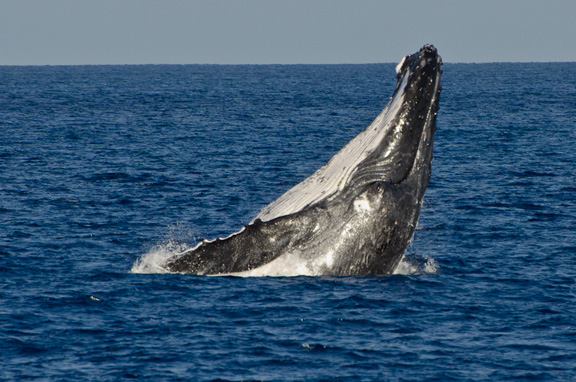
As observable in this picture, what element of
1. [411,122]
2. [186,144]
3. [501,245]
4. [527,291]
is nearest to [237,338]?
[411,122]

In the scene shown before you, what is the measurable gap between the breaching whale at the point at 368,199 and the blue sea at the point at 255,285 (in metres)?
1.07

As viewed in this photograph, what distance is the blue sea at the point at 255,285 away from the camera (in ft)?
49.6

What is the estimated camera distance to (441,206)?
31641 mm

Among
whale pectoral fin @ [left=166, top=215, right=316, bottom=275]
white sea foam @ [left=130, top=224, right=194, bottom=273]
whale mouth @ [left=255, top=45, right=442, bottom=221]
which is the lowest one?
white sea foam @ [left=130, top=224, right=194, bottom=273]

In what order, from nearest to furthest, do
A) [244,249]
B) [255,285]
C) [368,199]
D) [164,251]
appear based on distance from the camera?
[368,199]
[244,249]
[255,285]
[164,251]

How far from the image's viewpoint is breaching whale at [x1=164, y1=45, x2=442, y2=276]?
15.6 m

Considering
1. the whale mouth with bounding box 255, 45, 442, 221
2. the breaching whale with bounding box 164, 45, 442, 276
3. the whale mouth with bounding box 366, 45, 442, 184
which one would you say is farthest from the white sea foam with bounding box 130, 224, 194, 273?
the whale mouth with bounding box 366, 45, 442, 184

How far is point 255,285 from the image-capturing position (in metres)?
17.6

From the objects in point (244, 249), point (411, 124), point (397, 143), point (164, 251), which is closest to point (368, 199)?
point (397, 143)

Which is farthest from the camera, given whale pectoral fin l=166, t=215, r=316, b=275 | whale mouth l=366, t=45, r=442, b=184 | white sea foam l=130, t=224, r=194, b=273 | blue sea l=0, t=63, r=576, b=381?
white sea foam l=130, t=224, r=194, b=273

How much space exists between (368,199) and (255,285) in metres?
3.21

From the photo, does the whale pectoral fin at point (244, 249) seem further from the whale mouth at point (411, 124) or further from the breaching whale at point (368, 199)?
the whale mouth at point (411, 124)

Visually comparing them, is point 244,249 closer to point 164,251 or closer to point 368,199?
point 368,199

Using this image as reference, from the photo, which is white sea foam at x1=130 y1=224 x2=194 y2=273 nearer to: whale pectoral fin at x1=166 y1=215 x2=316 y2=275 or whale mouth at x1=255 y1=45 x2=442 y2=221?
whale pectoral fin at x1=166 y1=215 x2=316 y2=275
